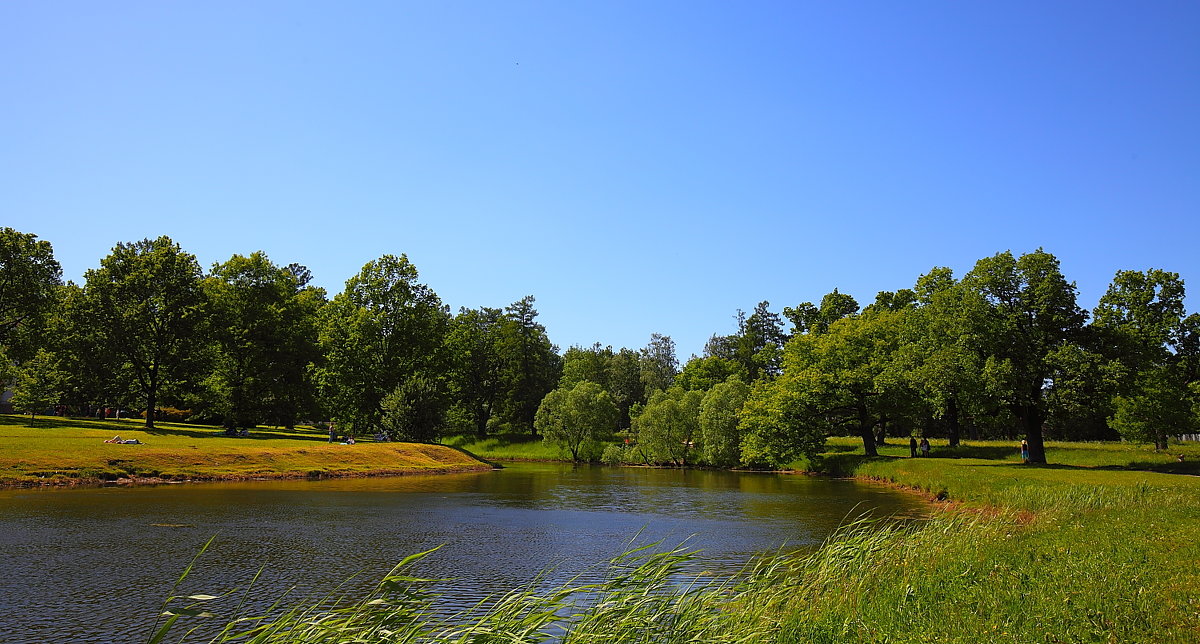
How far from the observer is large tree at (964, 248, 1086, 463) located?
151ft

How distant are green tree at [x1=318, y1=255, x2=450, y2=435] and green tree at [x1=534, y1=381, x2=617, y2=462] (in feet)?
49.1

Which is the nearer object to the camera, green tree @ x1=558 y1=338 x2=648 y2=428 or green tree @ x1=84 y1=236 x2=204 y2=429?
green tree @ x1=84 y1=236 x2=204 y2=429

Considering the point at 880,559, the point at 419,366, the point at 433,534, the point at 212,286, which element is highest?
the point at 212,286

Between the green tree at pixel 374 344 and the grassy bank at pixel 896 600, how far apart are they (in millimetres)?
63701

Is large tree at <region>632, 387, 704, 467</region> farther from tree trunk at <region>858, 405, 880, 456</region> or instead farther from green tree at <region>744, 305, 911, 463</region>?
tree trunk at <region>858, 405, 880, 456</region>

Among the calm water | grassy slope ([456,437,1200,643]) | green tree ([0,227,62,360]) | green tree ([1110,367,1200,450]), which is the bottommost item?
the calm water

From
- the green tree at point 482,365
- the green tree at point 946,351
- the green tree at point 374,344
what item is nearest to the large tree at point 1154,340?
the green tree at point 946,351

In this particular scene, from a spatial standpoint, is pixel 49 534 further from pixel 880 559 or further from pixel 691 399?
pixel 691 399

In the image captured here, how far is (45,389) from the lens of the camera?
223ft

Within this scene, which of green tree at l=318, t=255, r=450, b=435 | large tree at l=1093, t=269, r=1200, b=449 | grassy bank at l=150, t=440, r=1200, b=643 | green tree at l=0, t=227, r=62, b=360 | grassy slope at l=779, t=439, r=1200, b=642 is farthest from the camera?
green tree at l=318, t=255, r=450, b=435

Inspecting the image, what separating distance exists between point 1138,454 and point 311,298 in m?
81.1

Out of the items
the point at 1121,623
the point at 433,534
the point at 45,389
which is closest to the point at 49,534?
the point at 433,534

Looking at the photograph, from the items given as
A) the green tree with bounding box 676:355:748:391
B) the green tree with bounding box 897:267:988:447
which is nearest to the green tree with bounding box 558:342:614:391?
the green tree with bounding box 676:355:748:391

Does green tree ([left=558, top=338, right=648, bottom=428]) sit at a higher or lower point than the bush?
higher
